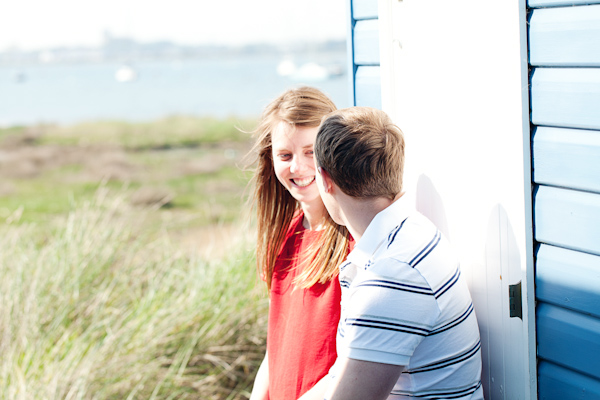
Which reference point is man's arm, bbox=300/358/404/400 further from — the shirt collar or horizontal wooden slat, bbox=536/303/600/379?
horizontal wooden slat, bbox=536/303/600/379

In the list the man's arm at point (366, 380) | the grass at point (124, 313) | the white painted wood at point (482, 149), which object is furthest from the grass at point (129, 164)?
the man's arm at point (366, 380)

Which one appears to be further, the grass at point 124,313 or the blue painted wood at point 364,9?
the grass at point 124,313

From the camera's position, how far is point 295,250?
210 centimetres

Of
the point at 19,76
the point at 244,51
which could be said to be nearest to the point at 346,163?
the point at 19,76

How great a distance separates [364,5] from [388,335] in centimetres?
145

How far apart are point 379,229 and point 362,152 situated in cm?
21

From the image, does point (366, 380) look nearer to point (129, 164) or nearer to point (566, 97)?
point (566, 97)

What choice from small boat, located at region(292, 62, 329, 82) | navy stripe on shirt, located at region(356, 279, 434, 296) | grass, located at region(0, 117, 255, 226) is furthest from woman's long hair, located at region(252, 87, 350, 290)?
small boat, located at region(292, 62, 329, 82)

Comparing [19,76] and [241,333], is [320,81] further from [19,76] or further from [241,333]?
[241,333]

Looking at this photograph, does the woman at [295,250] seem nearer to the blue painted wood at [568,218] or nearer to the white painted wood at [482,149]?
the white painted wood at [482,149]

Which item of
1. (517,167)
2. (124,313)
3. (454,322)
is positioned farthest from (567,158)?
(124,313)

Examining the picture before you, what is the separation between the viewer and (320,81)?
227 ft

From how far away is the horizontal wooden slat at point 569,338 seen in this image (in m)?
1.54

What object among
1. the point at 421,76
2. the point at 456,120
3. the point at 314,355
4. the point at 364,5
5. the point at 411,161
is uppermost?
the point at 364,5
